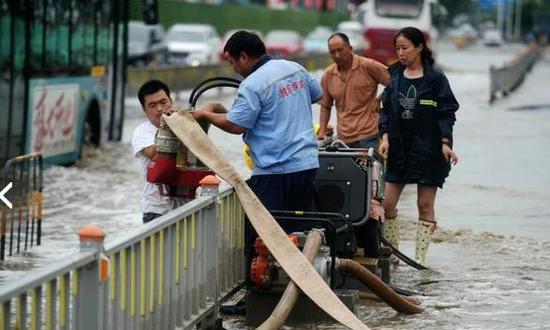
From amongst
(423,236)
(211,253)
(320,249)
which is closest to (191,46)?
(423,236)

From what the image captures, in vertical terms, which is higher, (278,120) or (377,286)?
(278,120)

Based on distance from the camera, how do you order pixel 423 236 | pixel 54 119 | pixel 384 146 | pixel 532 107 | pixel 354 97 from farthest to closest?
pixel 532 107 < pixel 54 119 < pixel 354 97 < pixel 423 236 < pixel 384 146

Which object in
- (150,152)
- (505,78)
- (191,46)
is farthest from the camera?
(191,46)

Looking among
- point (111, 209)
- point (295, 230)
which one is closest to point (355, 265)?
point (295, 230)

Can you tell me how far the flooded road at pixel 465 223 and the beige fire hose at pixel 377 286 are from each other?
0.24ft

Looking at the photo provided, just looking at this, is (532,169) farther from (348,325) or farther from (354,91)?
(348,325)

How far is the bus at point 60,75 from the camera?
1823cm

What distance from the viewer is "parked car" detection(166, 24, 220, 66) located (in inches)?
2295

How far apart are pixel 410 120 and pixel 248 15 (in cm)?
7196

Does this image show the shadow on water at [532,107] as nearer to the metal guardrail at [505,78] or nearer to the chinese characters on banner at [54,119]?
the metal guardrail at [505,78]

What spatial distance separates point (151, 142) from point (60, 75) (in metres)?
11.1

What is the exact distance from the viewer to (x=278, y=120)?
365 inches

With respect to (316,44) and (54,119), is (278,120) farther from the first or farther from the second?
(316,44)

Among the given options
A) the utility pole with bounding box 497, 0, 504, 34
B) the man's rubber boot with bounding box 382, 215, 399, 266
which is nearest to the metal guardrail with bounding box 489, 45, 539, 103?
the man's rubber boot with bounding box 382, 215, 399, 266
